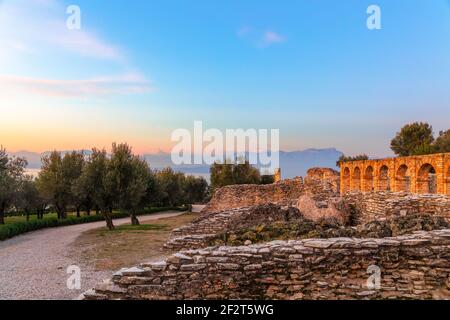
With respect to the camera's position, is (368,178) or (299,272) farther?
(368,178)

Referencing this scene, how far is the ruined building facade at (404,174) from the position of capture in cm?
A: 2230

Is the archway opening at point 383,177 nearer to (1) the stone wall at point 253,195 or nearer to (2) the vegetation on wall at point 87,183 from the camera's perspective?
(1) the stone wall at point 253,195

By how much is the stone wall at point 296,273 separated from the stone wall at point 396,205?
14.4 feet

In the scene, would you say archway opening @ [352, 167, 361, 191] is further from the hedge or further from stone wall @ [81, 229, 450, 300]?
stone wall @ [81, 229, 450, 300]

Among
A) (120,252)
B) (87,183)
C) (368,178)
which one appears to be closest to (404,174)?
(368,178)

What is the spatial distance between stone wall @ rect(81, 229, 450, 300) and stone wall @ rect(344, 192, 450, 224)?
4375 mm

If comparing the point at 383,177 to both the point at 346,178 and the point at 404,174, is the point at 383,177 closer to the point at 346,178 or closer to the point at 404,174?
the point at 404,174

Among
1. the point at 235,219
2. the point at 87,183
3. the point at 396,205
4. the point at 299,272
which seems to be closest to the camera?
the point at 299,272

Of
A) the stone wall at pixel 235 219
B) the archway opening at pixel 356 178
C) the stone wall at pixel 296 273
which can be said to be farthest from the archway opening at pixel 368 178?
the stone wall at pixel 296 273

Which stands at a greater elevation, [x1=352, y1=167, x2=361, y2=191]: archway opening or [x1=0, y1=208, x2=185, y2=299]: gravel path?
[x1=352, y1=167, x2=361, y2=191]: archway opening

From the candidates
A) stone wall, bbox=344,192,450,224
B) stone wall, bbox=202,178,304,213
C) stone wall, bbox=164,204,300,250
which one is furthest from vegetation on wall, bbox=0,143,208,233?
stone wall, bbox=344,192,450,224

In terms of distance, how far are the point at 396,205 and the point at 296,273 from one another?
23.0ft

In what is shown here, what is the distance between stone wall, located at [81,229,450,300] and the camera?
6.95 m

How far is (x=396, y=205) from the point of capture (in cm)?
1225
